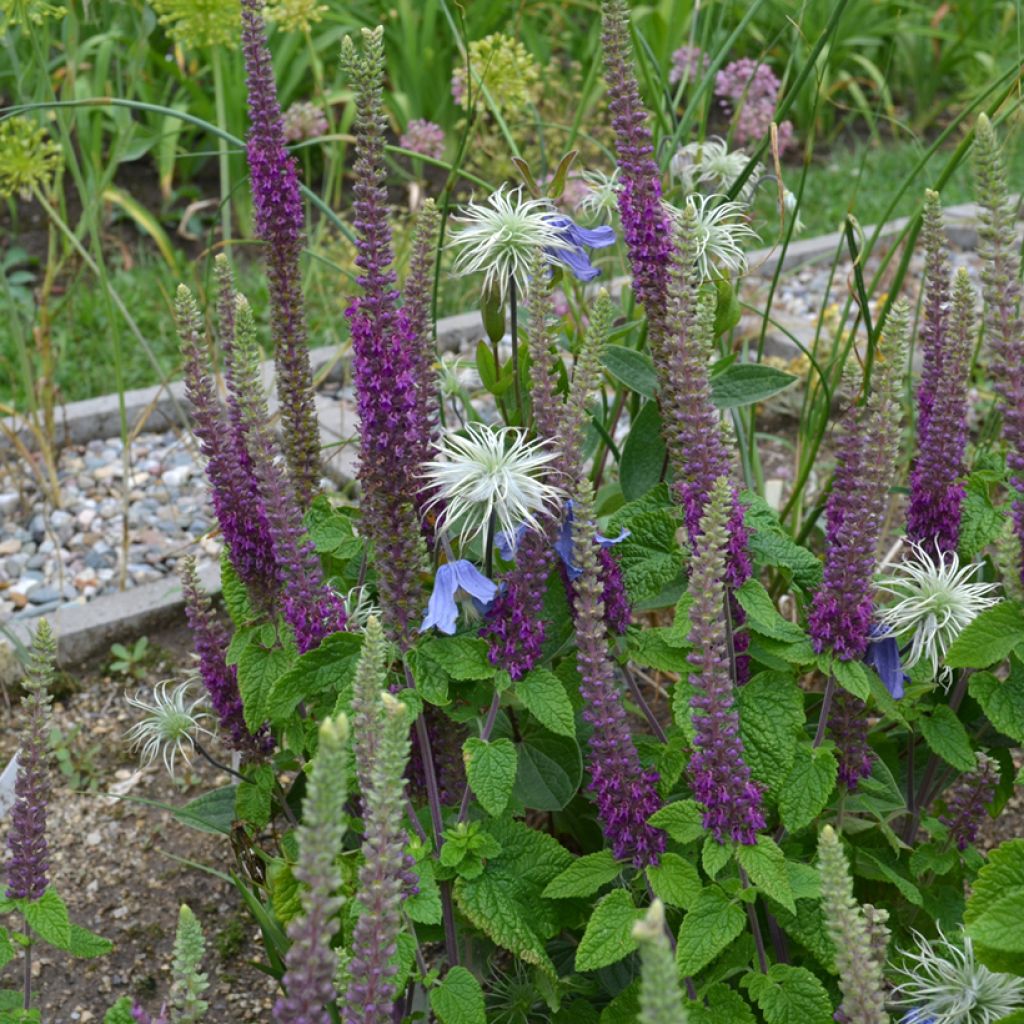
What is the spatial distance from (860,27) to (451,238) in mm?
6175

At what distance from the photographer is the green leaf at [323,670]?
1.68 metres

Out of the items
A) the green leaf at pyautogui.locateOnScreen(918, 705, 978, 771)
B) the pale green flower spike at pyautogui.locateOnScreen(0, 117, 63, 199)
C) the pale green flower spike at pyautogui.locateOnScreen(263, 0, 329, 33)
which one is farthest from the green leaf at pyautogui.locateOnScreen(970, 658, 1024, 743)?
the pale green flower spike at pyautogui.locateOnScreen(0, 117, 63, 199)

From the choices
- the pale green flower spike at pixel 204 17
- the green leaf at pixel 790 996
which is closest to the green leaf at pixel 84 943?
the green leaf at pixel 790 996

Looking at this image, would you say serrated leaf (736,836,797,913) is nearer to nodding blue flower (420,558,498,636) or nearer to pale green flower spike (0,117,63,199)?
nodding blue flower (420,558,498,636)

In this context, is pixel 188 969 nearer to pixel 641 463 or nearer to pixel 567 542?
pixel 567 542

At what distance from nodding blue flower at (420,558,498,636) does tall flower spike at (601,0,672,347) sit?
429 mm

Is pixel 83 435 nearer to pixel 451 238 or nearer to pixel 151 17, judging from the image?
pixel 151 17

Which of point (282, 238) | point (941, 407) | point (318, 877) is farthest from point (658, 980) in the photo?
point (282, 238)

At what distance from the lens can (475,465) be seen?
62.3 inches

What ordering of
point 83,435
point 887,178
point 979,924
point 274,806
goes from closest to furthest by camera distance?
point 979,924 → point 274,806 → point 83,435 → point 887,178

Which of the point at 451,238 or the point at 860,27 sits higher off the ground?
the point at 451,238

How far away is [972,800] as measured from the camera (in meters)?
1.85

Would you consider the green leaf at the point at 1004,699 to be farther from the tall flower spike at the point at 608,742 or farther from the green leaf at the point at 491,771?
the green leaf at the point at 491,771

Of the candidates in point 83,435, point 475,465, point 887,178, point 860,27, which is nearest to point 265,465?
point 475,465
